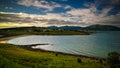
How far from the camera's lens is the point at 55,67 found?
2858 cm

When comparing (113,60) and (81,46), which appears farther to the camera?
(81,46)

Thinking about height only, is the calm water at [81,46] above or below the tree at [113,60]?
below

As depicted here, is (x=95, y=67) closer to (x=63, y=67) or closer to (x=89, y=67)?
(x=89, y=67)

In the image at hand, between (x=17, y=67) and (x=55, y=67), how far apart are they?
1971 centimetres

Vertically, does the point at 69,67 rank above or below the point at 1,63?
below

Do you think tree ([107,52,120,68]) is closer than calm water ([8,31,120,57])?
Yes

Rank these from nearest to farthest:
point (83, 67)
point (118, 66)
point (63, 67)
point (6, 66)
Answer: point (6, 66), point (118, 66), point (63, 67), point (83, 67)

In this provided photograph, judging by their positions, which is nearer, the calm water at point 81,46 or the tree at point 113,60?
the tree at point 113,60

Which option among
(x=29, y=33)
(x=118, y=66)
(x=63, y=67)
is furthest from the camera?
(x=29, y=33)

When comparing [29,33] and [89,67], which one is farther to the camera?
[29,33]

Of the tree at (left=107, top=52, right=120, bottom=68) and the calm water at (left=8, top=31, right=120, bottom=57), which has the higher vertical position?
the tree at (left=107, top=52, right=120, bottom=68)

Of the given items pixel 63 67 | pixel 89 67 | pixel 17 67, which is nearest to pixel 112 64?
pixel 89 67

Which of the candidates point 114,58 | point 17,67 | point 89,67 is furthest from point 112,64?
point 17,67

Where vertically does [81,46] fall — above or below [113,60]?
below
